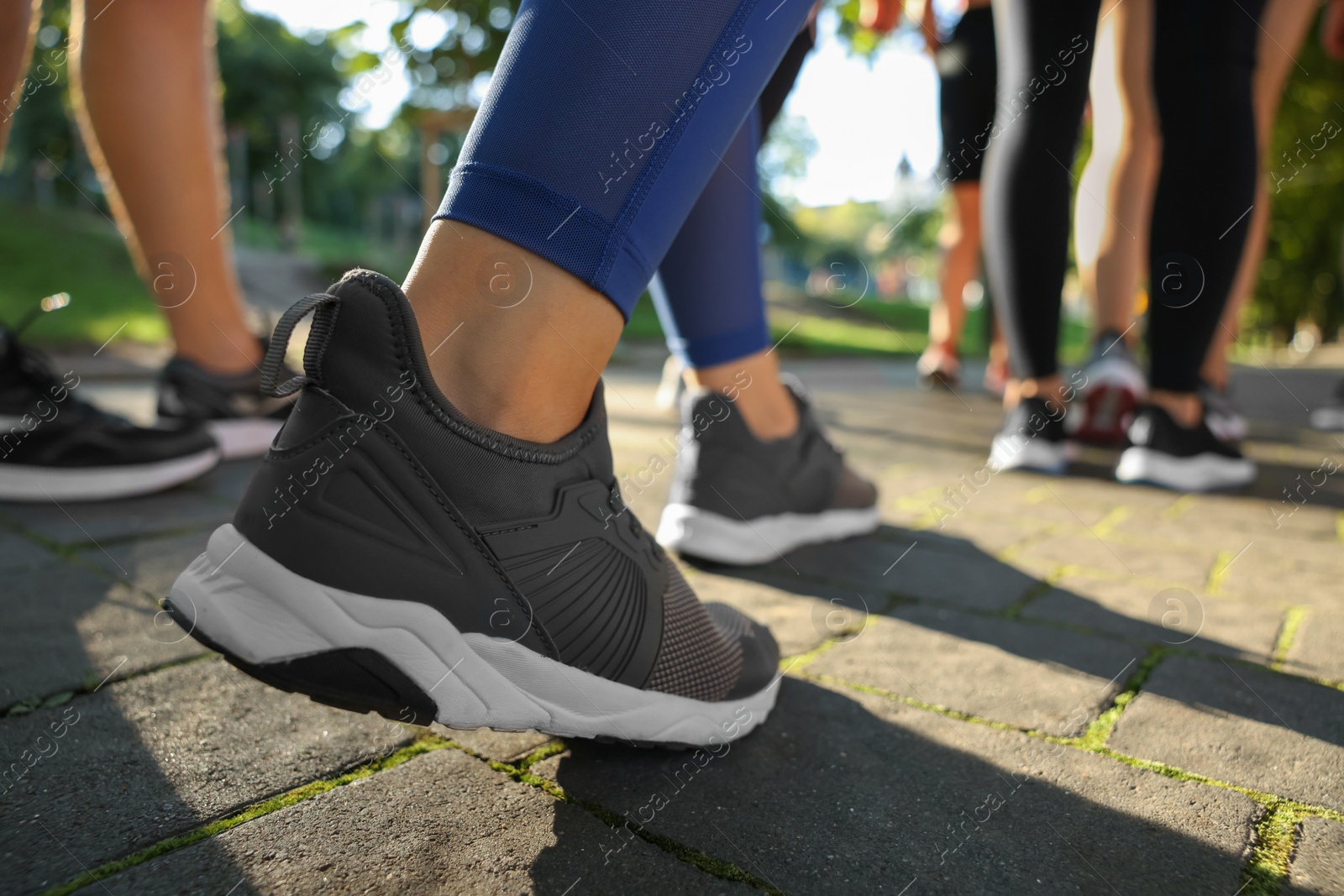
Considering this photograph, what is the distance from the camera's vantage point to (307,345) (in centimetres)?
80

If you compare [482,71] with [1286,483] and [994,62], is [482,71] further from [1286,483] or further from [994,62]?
[1286,483]

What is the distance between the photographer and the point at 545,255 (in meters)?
0.83

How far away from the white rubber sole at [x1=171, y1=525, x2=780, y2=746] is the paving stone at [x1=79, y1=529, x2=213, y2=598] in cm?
67

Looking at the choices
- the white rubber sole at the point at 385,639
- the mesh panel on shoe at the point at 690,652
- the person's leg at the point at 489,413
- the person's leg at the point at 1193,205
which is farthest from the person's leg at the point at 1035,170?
the white rubber sole at the point at 385,639

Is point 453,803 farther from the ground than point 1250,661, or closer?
farther from the ground

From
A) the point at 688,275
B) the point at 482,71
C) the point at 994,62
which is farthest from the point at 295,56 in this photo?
the point at 688,275

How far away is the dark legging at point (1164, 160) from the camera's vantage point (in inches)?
86.7

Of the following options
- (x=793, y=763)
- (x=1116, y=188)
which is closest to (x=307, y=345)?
(x=793, y=763)

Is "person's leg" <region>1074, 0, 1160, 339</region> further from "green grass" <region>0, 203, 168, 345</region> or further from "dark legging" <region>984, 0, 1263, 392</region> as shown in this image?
"green grass" <region>0, 203, 168, 345</region>

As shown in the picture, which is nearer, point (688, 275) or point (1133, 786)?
point (1133, 786)

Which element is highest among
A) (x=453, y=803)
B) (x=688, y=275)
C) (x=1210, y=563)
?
(x=688, y=275)

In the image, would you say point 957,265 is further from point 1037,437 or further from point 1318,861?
point 1318,861

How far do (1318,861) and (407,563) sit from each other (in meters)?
0.84

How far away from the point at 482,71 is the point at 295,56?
25491mm
